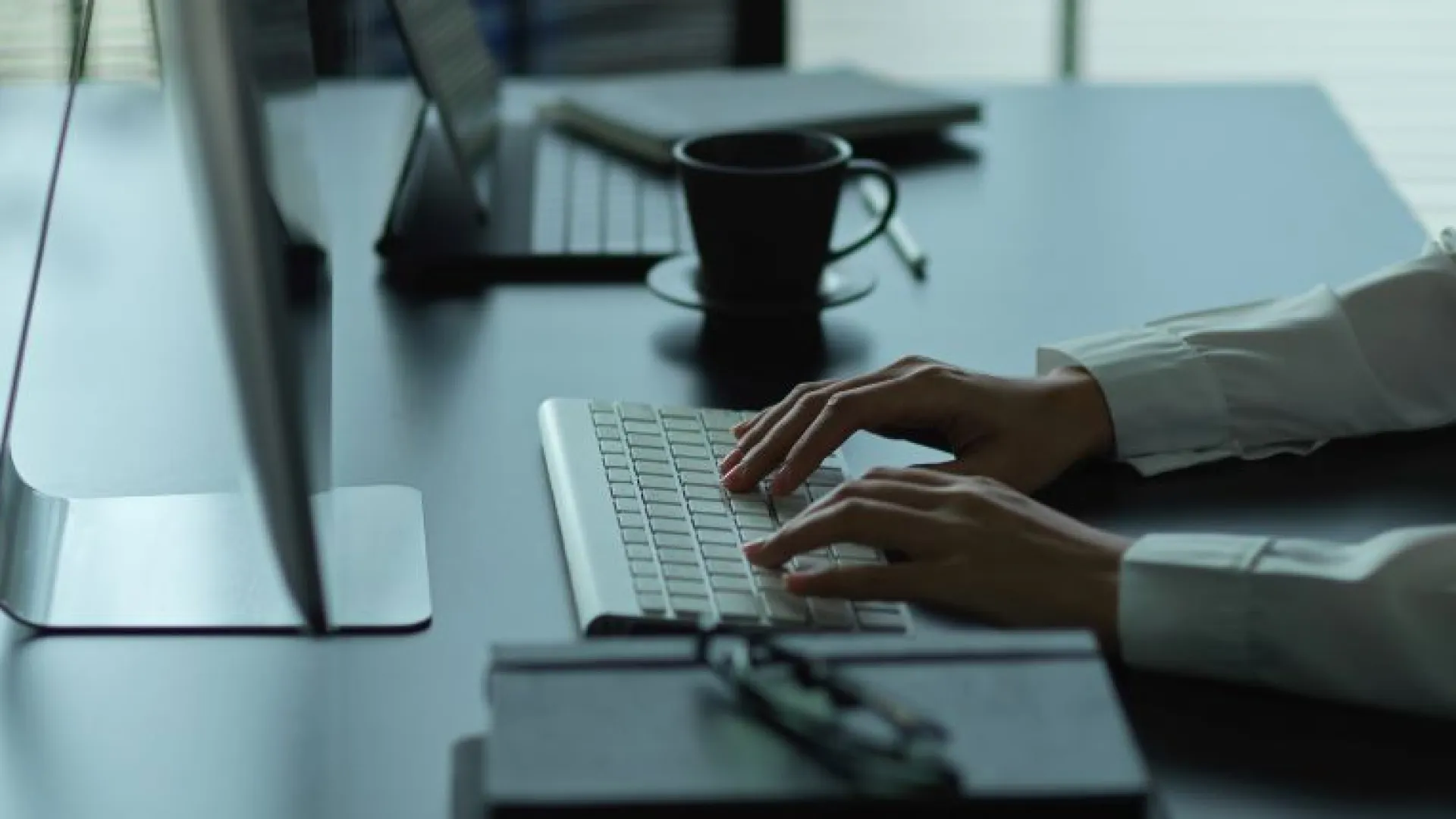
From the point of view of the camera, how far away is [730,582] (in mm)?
888

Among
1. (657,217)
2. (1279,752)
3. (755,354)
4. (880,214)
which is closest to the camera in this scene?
(1279,752)

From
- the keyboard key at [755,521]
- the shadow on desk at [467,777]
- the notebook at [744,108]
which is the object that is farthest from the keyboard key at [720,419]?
the notebook at [744,108]

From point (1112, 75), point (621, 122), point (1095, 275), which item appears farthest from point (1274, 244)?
point (1112, 75)

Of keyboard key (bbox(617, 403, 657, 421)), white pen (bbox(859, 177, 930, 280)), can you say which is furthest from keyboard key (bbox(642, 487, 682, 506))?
white pen (bbox(859, 177, 930, 280))

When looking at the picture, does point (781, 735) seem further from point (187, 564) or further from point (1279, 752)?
point (187, 564)

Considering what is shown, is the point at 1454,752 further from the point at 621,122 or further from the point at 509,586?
the point at 621,122

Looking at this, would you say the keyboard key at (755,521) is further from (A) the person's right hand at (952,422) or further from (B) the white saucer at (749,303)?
(B) the white saucer at (749,303)

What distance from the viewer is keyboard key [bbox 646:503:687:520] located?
96 centimetres

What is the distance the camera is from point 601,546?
36.3 inches

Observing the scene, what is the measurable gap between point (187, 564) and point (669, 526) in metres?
0.23

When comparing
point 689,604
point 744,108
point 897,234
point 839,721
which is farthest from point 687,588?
point 744,108

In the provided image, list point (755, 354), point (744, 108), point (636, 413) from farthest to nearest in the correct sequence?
point (744, 108)
point (755, 354)
point (636, 413)

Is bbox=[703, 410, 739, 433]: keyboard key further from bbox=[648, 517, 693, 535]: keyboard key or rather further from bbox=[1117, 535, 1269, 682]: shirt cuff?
bbox=[1117, 535, 1269, 682]: shirt cuff

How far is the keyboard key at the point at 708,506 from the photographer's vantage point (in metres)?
0.97
